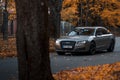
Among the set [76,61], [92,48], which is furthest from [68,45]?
[76,61]

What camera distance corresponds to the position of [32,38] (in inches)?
347

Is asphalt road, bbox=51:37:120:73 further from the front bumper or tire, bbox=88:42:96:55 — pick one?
the front bumper

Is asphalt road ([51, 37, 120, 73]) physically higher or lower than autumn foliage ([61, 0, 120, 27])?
lower

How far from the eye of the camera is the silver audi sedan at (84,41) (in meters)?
21.4

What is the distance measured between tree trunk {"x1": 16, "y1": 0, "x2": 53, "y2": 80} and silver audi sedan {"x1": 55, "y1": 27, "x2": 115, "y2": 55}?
12.4 metres

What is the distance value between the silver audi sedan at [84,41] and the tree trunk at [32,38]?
12422 millimetres

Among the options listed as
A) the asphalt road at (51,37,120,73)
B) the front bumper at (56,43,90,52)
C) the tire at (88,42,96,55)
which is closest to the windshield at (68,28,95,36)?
the tire at (88,42,96,55)

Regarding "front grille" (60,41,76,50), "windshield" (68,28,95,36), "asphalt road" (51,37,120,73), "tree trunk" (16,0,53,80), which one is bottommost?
"asphalt road" (51,37,120,73)

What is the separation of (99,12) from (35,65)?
149 ft

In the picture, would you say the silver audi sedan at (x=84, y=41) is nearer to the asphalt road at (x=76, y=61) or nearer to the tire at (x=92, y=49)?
the tire at (x=92, y=49)

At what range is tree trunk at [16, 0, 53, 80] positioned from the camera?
8758mm

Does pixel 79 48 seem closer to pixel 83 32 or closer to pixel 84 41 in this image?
pixel 84 41

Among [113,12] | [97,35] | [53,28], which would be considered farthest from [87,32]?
[113,12]

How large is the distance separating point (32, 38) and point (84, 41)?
1273cm
